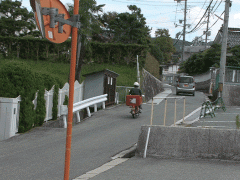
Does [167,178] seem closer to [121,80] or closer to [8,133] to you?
[8,133]

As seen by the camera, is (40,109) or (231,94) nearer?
(40,109)

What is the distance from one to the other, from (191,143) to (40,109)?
729cm

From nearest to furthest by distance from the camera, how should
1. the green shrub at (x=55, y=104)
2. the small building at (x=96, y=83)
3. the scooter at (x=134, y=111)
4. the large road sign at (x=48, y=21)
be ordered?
the large road sign at (x=48, y=21) → the green shrub at (x=55, y=104) → the scooter at (x=134, y=111) → the small building at (x=96, y=83)

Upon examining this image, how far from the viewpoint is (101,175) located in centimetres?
646

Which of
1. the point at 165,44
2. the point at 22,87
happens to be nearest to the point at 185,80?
the point at 22,87

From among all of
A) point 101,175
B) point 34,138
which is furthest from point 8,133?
point 101,175

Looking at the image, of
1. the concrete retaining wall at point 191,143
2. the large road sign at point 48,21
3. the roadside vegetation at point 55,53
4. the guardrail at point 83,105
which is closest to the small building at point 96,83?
the guardrail at point 83,105

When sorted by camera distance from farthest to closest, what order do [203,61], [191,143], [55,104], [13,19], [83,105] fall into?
[203,61] → [13,19] → [83,105] → [55,104] → [191,143]

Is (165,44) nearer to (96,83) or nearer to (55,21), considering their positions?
(96,83)

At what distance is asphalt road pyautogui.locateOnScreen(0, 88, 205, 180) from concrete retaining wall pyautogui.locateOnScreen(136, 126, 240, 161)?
1235 mm

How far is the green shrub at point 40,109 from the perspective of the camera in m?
12.9

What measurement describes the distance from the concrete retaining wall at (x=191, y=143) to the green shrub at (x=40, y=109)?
608 centimetres

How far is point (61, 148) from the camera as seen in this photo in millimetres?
9375

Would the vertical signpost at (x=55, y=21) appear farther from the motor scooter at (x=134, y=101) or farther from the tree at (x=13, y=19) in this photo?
the tree at (x=13, y=19)
